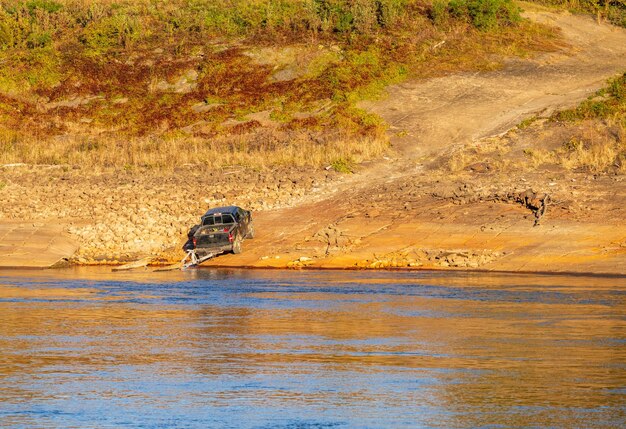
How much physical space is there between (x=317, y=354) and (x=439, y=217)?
21209 mm

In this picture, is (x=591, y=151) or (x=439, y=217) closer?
(x=439, y=217)

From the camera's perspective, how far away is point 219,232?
4050 cm

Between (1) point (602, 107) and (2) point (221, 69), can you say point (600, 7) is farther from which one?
(2) point (221, 69)

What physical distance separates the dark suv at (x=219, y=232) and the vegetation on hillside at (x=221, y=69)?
1092 cm

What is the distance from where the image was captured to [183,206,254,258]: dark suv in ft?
133

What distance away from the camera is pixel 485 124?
181 feet

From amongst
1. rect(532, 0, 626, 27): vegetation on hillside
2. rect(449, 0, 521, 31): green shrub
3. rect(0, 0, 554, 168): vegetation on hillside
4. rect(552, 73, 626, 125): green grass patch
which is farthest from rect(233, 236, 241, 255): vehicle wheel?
rect(532, 0, 626, 27): vegetation on hillside

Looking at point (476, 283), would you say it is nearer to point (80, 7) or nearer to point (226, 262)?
point (226, 262)

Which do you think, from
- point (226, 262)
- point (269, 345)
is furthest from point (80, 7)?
point (269, 345)

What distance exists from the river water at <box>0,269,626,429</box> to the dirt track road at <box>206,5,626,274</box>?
347cm

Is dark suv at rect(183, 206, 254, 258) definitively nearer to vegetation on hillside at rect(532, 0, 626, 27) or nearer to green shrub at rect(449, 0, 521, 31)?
green shrub at rect(449, 0, 521, 31)

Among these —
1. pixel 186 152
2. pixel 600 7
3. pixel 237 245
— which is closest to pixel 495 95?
pixel 186 152

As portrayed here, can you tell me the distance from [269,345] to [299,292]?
974 cm

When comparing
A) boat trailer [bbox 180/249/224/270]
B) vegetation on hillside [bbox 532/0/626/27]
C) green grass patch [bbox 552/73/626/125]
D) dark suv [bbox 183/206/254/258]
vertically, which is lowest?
boat trailer [bbox 180/249/224/270]
